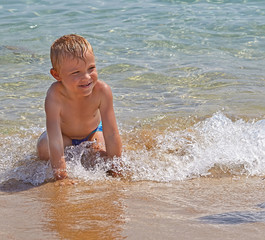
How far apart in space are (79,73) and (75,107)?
1.45 ft

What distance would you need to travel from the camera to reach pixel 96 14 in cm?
1080

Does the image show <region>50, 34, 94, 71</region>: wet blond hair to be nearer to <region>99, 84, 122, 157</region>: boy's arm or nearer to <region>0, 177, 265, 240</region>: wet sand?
<region>99, 84, 122, 157</region>: boy's arm

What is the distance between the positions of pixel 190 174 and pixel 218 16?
712cm

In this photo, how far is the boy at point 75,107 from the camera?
3.46 m

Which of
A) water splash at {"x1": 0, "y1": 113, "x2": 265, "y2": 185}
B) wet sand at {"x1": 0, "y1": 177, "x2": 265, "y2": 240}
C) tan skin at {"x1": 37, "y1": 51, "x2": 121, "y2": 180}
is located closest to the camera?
wet sand at {"x1": 0, "y1": 177, "x2": 265, "y2": 240}

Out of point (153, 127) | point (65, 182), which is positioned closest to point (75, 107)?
point (65, 182)

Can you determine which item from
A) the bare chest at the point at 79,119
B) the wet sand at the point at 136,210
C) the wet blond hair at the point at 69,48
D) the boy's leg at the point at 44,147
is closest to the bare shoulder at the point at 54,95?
the bare chest at the point at 79,119

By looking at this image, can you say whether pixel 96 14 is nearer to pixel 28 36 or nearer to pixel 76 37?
pixel 28 36

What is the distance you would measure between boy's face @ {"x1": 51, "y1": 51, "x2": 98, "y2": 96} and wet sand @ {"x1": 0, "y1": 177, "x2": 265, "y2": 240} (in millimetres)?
726

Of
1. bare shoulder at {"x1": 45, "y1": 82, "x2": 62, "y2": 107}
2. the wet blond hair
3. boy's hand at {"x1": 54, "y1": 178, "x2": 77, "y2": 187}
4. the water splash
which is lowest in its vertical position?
the water splash

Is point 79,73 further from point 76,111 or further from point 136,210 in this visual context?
point 136,210

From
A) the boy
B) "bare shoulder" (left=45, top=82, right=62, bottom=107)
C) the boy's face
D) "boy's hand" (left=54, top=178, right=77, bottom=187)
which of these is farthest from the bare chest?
"boy's hand" (left=54, top=178, right=77, bottom=187)

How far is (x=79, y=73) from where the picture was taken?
3.48 m

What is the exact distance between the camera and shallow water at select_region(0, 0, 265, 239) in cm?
255
